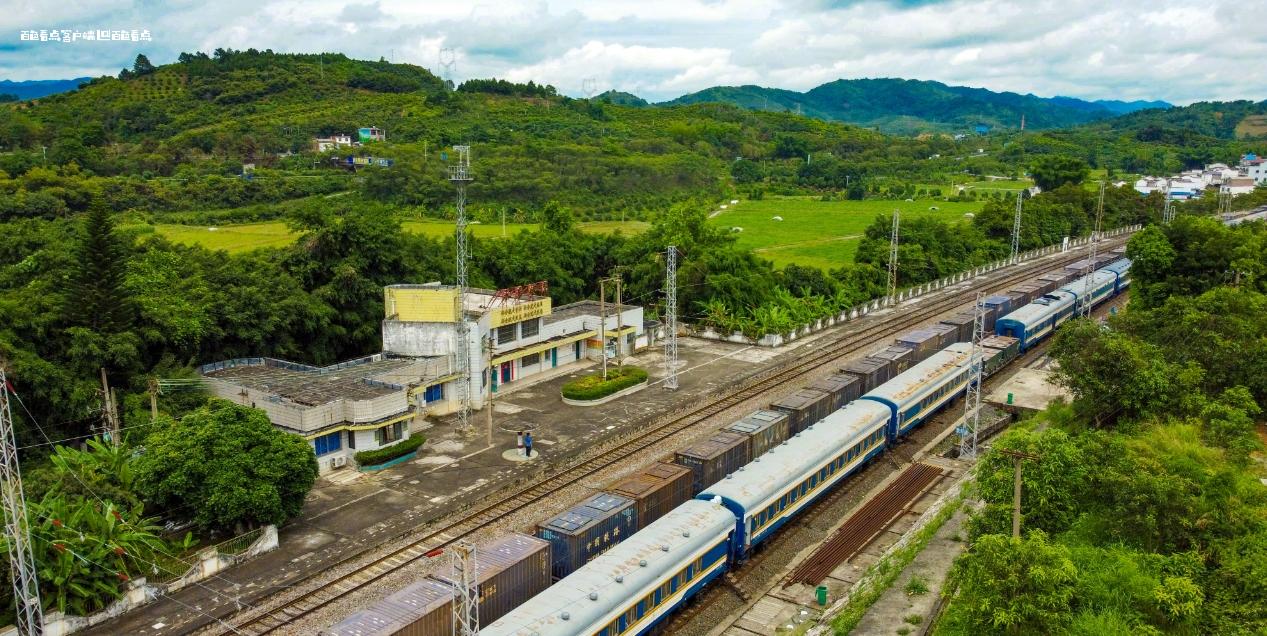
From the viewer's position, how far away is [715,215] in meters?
102

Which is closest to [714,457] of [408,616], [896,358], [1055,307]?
[408,616]

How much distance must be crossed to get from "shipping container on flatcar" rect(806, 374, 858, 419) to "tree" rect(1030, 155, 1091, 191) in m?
92.2

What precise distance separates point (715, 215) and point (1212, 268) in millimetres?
60277

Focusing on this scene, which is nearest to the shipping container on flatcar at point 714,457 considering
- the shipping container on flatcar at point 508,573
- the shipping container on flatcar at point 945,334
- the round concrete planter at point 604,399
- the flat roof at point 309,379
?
the shipping container on flatcar at point 508,573

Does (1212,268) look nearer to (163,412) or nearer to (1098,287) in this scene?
(1098,287)

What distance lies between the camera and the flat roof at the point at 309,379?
32688 millimetres

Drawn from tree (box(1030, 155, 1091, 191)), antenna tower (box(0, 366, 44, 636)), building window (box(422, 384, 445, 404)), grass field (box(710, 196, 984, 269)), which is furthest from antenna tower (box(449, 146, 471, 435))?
tree (box(1030, 155, 1091, 191))

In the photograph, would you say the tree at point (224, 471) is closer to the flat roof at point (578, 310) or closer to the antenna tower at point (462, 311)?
the antenna tower at point (462, 311)

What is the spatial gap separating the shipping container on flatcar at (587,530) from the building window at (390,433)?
12.2 metres

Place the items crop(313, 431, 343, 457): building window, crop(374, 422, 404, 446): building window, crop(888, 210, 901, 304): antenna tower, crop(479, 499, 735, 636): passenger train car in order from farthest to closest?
crop(888, 210, 901, 304): antenna tower, crop(374, 422, 404, 446): building window, crop(313, 431, 343, 457): building window, crop(479, 499, 735, 636): passenger train car

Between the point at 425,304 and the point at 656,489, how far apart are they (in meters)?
18.3

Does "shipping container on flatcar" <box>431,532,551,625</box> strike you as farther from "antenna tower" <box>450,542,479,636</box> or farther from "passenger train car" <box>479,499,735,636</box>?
"passenger train car" <box>479,499,735,636</box>

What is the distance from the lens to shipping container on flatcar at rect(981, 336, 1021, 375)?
43.3m

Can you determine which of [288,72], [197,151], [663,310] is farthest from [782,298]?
[288,72]
